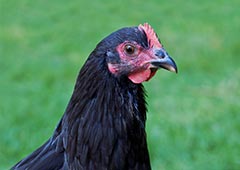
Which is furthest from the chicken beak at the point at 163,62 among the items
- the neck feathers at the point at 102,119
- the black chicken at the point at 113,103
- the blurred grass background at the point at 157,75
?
the blurred grass background at the point at 157,75

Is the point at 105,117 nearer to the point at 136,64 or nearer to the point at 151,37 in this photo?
the point at 136,64

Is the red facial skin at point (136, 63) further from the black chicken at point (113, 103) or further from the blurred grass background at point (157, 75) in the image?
the blurred grass background at point (157, 75)

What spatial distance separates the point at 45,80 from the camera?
6.74m

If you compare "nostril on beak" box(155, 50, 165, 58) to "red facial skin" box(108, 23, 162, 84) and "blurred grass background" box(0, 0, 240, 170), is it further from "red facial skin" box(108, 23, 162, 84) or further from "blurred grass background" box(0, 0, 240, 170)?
"blurred grass background" box(0, 0, 240, 170)

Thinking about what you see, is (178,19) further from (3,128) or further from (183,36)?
(3,128)

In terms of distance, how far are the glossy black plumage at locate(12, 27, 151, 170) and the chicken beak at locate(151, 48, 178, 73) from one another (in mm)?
77

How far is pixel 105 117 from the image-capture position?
2893mm

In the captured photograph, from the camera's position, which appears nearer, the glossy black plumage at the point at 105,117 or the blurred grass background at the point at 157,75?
the glossy black plumage at the point at 105,117

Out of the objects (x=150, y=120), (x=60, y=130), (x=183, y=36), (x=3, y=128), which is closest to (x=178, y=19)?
(x=183, y=36)

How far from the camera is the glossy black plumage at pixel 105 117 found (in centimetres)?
285

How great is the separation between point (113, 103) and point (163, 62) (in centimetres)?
28

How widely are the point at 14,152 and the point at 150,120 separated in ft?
4.12

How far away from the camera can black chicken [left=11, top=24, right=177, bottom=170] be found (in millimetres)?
2848

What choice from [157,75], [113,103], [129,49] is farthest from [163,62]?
[157,75]
